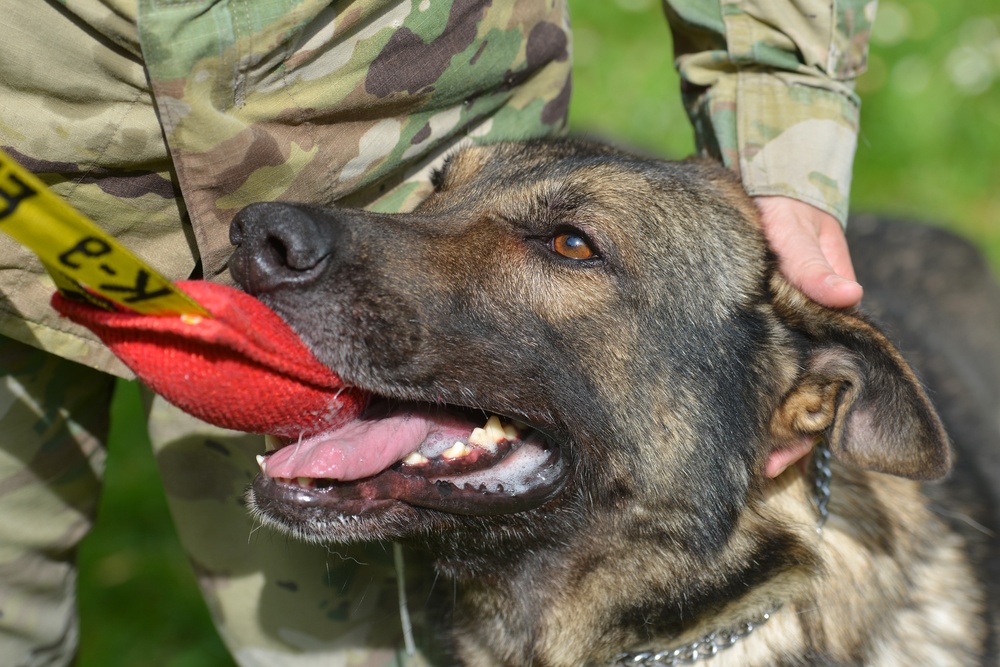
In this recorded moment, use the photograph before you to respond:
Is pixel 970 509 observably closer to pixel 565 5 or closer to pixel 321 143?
pixel 565 5

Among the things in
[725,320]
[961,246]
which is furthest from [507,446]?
[961,246]

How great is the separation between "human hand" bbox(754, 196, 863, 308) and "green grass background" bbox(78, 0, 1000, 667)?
2.08 metres

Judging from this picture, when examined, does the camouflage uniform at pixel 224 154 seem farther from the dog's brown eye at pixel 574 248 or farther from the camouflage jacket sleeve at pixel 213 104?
the dog's brown eye at pixel 574 248

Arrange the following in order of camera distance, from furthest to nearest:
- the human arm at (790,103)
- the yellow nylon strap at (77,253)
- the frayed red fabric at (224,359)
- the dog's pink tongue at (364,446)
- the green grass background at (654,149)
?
the green grass background at (654,149) → the human arm at (790,103) → the dog's pink tongue at (364,446) → the frayed red fabric at (224,359) → the yellow nylon strap at (77,253)

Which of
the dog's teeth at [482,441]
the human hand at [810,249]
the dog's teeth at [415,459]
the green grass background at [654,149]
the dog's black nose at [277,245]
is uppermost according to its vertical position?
the dog's black nose at [277,245]

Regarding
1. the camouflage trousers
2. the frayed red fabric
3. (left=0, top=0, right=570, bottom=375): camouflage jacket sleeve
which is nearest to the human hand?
(left=0, top=0, right=570, bottom=375): camouflage jacket sleeve

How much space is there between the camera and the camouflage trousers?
8.01ft

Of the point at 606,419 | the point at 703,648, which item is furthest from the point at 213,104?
the point at 703,648

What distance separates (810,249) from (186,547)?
6.82 feet

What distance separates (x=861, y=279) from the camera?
13.6 feet

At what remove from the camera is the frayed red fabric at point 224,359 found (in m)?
1.81

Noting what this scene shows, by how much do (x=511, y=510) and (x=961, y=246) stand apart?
3.35 m

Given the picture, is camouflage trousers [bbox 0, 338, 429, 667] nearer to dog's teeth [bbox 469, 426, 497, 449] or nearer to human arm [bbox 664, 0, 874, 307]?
dog's teeth [bbox 469, 426, 497, 449]

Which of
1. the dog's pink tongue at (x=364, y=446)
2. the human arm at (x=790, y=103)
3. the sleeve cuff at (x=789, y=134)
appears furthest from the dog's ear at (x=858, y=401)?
the dog's pink tongue at (x=364, y=446)
